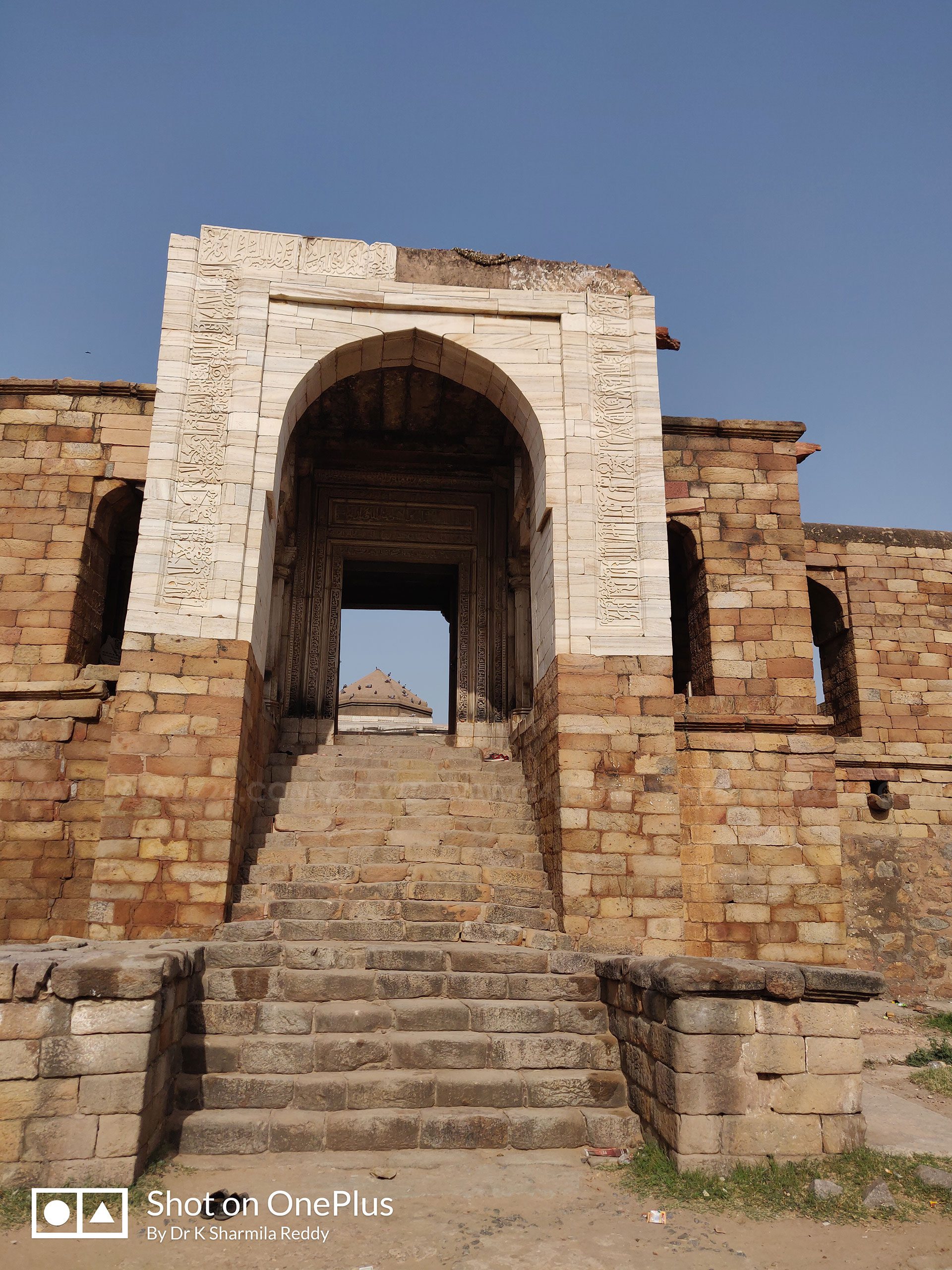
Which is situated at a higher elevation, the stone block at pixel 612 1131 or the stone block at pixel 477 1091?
the stone block at pixel 477 1091

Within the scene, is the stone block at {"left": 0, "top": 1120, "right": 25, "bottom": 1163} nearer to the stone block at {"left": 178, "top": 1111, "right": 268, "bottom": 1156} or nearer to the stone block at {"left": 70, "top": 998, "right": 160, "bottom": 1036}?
the stone block at {"left": 70, "top": 998, "right": 160, "bottom": 1036}

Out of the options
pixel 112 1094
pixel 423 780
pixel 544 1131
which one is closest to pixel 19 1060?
pixel 112 1094

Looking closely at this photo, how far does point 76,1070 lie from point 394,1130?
5.48ft

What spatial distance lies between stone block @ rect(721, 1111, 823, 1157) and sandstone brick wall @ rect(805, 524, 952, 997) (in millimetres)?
6975

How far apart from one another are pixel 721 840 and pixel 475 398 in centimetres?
561

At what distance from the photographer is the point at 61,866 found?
24.3 feet

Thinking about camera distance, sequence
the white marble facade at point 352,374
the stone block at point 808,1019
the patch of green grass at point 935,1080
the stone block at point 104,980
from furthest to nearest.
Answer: the white marble facade at point 352,374 → the patch of green grass at point 935,1080 → the stone block at point 808,1019 → the stone block at point 104,980

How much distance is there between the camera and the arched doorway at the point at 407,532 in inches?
407

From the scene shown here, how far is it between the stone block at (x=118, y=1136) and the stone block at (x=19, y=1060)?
0.39 m

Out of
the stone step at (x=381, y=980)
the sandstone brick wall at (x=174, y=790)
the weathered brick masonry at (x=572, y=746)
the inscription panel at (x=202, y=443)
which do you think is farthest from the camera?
the inscription panel at (x=202, y=443)

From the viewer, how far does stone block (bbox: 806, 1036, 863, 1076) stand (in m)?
4.42

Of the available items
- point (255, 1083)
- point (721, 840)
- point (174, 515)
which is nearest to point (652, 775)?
point (721, 840)

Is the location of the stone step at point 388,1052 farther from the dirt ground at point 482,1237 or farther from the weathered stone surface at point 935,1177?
the weathered stone surface at point 935,1177

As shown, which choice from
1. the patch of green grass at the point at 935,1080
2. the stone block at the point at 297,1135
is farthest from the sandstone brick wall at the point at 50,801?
the patch of green grass at the point at 935,1080
